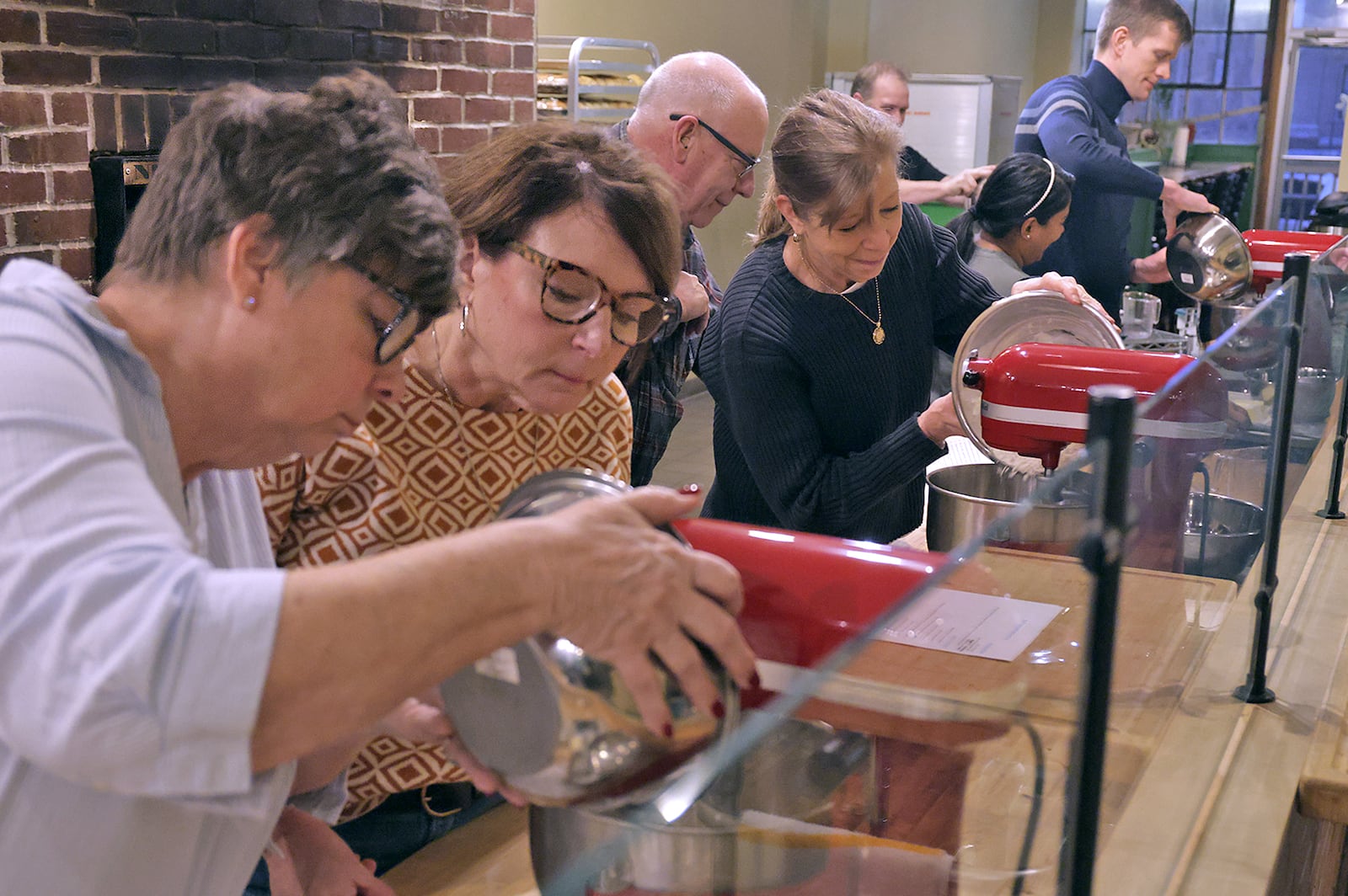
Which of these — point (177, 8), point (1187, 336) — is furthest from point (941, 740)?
point (1187, 336)

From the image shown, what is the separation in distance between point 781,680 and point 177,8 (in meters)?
2.56

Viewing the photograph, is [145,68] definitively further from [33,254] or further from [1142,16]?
[1142,16]

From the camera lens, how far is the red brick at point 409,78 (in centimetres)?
341

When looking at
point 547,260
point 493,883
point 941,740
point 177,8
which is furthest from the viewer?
point 177,8

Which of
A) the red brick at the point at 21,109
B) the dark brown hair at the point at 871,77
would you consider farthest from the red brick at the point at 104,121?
the dark brown hair at the point at 871,77

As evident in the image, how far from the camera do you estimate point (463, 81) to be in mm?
3672

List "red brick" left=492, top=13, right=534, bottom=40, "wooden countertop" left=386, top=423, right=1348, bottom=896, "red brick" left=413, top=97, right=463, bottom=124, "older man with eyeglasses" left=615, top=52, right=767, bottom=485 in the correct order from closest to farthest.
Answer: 1. "wooden countertop" left=386, top=423, right=1348, bottom=896
2. "older man with eyeglasses" left=615, top=52, right=767, bottom=485
3. "red brick" left=413, top=97, right=463, bottom=124
4. "red brick" left=492, top=13, right=534, bottom=40

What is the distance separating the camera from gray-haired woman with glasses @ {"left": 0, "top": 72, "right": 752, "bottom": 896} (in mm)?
603

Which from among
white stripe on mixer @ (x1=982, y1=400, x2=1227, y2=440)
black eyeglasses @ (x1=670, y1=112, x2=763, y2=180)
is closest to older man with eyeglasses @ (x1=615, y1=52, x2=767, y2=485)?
black eyeglasses @ (x1=670, y1=112, x2=763, y2=180)

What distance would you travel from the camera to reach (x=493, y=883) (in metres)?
1.13

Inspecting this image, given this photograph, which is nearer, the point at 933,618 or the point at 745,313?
the point at 933,618

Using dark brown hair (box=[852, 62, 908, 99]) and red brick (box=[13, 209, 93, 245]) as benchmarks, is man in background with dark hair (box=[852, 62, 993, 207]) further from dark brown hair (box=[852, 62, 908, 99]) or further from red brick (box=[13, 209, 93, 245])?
red brick (box=[13, 209, 93, 245])

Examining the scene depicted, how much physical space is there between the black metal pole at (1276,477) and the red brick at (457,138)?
2437mm

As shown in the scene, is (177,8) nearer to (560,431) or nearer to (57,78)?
(57,78)
